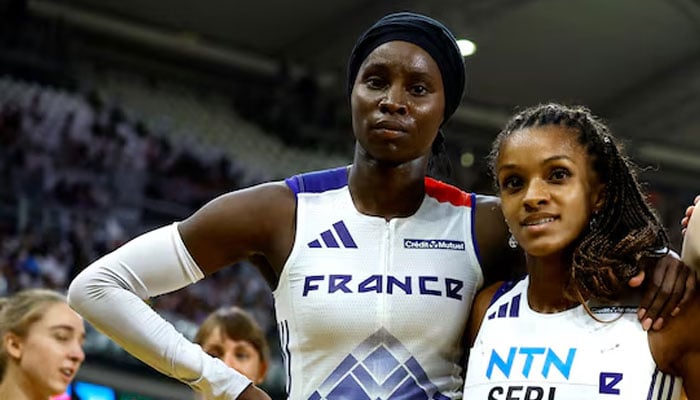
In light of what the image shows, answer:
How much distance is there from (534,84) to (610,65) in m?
1.08

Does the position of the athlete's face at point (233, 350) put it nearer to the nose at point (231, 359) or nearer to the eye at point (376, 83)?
the nose at point (231, 359)

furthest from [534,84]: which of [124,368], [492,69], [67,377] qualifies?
[67,377]

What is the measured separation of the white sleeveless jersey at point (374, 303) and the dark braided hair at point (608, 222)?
0.92ft

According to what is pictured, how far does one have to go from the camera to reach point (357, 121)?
280 centimetres

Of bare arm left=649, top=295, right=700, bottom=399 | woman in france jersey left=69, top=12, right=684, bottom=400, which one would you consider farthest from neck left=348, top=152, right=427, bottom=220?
bare arm left=649, top=295, right=700, bottom=399

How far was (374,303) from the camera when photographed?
Answer: 271cm

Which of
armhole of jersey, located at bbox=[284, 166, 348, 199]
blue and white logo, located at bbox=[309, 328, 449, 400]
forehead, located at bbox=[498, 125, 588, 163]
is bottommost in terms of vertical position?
blue and white logo, located at bbox=[309, 328, 449, 400]

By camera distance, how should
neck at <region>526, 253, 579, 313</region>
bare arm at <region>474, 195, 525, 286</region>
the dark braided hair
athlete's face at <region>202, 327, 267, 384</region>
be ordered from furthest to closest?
athlete's face at <region>202, 327, 267, 384</region>, bare arm at <region>474, 195, 525, 286</region>, neck at <region>526, 253, 579, 313</region>, the dark braided hair

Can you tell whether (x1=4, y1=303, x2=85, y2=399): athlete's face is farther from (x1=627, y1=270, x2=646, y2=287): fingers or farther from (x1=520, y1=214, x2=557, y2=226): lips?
(x1=627, y1=270, x2=646, y2=287): fingers

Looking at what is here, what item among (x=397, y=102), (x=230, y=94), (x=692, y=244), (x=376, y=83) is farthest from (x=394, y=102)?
(x=230, y=94)

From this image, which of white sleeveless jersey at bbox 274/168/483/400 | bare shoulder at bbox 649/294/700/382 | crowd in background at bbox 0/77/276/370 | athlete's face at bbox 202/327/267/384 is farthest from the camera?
crowd in background at bbox 0/77/276/370

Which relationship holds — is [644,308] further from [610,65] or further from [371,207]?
[610,65]

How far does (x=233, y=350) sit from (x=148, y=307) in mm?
1739

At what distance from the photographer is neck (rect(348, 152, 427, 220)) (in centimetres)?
285
